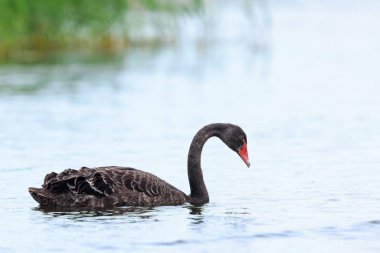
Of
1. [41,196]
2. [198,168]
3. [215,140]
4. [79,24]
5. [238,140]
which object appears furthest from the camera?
[79,24]

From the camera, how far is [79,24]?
24828 mm

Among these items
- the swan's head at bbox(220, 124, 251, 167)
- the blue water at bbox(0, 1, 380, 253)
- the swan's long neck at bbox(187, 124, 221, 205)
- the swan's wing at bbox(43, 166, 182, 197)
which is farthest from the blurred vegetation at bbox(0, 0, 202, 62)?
the swan's wing at bbox(43, 166, 182, 197)

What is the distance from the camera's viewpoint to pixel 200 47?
2634 cm

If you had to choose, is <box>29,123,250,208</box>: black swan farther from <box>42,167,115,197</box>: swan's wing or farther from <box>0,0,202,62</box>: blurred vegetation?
<box>0,0,202,62</box>: blurred vegetation

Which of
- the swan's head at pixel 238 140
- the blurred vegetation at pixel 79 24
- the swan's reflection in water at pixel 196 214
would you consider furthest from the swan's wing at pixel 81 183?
the blurred vegetation at pixel 79 24

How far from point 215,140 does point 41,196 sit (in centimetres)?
536

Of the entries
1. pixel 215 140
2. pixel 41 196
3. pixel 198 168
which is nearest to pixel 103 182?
pixel 41 196

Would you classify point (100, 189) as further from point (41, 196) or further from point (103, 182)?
point (41, 196)

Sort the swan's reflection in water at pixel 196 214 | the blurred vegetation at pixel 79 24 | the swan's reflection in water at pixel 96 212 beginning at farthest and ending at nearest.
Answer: the blurred vegetation at pixel 79 24, the swan's reflection in water at pixel 96 212, the swan's reflection in water at pixel 196 214

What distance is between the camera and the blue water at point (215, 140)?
8.79 metres

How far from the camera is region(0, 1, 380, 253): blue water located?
879 cm

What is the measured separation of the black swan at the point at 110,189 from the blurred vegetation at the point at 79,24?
13554 millimetres

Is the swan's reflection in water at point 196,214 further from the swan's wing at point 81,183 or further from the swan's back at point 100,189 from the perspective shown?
the swan's wing at point 81,183

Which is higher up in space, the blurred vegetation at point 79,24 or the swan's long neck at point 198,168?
the blurred vegetation at point 79,24
